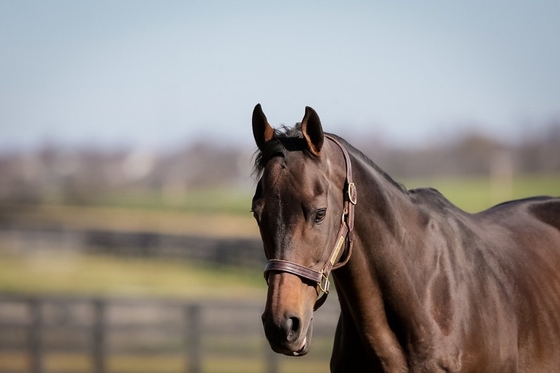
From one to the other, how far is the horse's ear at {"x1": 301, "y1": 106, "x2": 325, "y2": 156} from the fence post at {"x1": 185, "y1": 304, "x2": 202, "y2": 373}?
934cm

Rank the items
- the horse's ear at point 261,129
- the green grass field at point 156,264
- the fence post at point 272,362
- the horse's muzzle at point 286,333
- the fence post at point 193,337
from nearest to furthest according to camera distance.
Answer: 1. the horse's muzzle at point 286,333
2. the horse's ear at point 261,129
3. the fence post at point 272,362
4. the fence post at point 193,337
5. the green grass field at point 156,264

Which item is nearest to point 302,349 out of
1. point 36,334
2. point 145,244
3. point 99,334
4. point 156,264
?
point 99,334

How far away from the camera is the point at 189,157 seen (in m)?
80.2

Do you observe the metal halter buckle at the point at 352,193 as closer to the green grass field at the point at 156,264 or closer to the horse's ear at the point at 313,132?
the horse's ear at the point at 313,132

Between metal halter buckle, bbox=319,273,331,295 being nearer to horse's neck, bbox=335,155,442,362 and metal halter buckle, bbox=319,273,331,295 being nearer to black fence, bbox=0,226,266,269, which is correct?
horse's neck, bbox=335,155,442,362

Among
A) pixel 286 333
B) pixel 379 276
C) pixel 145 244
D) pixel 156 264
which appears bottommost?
pixel 156 264

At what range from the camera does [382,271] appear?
4129 millimetres

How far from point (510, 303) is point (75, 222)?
1606 inches

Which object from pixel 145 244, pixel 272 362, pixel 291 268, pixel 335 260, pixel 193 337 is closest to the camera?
pixel 291 268

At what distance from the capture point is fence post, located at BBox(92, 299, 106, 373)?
1304cm

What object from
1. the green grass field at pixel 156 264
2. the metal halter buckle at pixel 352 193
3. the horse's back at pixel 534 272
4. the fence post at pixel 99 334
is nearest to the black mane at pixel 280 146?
the metal halter buckle at pixel 352 193

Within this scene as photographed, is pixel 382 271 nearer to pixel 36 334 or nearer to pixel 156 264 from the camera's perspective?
pixel 36 334

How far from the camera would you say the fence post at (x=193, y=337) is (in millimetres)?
12711

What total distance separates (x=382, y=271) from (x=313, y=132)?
78 cm
